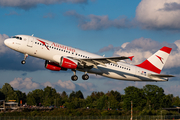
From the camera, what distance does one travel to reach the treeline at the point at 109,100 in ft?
410

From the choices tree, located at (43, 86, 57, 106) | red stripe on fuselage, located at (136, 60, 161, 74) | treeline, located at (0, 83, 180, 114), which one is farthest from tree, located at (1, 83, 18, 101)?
red stripe on fuselage, located at (136, 60, 161, 74)

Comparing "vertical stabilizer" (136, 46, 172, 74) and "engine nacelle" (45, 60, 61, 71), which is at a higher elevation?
"vertical stabilizer" (136, 46, 172, 74)

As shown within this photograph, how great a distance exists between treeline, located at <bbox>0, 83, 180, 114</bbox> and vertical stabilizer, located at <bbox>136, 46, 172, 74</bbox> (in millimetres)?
28243

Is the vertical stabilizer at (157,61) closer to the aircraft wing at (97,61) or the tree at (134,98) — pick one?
the aircraft wing at (97,61)

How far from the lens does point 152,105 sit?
127375 millimetres

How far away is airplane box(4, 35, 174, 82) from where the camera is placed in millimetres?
45125

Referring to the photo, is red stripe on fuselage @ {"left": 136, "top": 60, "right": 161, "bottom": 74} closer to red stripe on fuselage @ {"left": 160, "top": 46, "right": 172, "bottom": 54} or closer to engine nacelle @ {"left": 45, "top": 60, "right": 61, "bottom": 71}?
red stripe on fuselage @ {"left": 160, "top": 46, "right": 172, "bottom": 54}

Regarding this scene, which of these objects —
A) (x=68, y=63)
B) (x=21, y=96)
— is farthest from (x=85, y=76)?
(x=21, y=96)

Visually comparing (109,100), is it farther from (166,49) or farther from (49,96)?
(166,49)

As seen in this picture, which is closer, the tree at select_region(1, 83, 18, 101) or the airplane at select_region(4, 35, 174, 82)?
the airplane at select_region(4, 35, 174, 82)

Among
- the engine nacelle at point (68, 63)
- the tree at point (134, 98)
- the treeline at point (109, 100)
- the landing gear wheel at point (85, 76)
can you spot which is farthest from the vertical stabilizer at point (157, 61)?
the tree at point (134, 98)

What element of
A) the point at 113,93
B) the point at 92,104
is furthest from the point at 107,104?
the point at 113,93

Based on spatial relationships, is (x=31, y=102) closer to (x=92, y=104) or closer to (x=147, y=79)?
(x=92, y=104)

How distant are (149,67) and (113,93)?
146500mm
